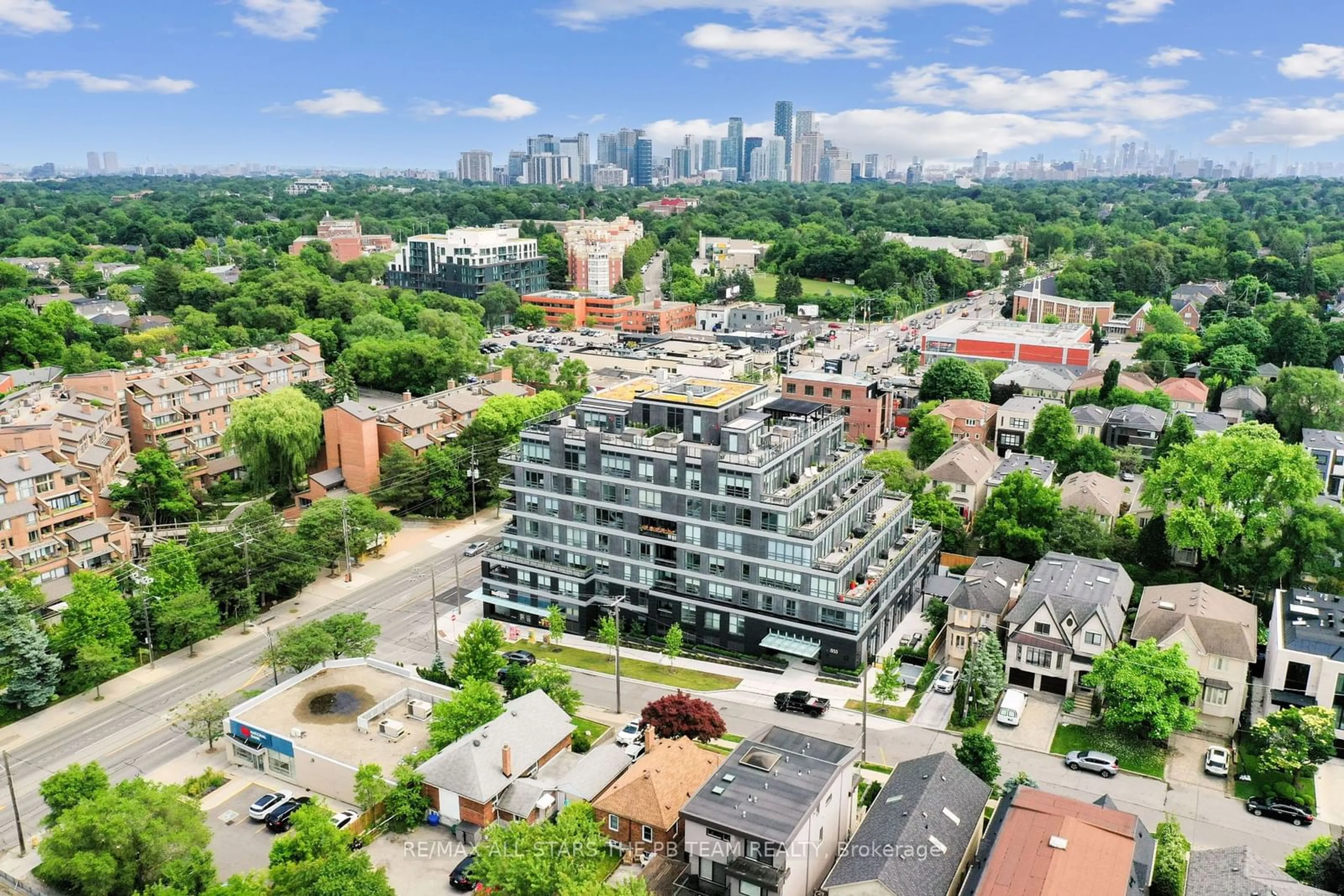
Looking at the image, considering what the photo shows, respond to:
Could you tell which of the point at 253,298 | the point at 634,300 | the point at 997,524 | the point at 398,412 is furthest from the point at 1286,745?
the point at 634,300

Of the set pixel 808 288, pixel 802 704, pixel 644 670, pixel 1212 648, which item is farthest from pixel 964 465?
pixel 808 288

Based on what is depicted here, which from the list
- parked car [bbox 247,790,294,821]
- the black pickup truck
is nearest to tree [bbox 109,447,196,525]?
parked car [bbox 247,790,294,821]

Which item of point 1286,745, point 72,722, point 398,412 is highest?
point 398,412

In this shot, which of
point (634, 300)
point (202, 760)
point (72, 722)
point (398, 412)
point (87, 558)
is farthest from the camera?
point (634, 300)

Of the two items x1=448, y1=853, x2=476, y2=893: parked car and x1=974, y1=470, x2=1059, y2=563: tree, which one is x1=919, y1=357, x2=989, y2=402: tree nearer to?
x1=974, y1=470, x2=1059, y2=563: tree

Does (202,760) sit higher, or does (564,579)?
(564,579)

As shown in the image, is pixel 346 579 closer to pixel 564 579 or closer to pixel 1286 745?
pixel 564 579
